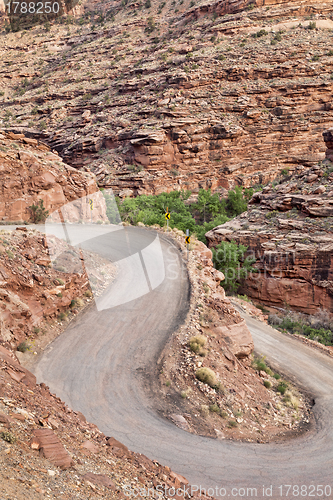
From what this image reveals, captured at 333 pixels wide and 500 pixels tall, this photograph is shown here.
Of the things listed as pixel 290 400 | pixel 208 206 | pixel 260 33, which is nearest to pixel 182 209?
pixel 208 206

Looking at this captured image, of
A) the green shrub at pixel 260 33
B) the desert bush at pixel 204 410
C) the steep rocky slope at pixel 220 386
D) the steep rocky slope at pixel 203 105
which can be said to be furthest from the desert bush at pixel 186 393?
the green shrub at pixel 260 33

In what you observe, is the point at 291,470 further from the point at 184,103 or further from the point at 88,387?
the point at 184,103

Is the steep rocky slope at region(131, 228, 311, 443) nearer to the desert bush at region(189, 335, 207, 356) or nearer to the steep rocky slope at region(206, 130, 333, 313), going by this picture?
the desert bush at region(189, 335, 207, 356)

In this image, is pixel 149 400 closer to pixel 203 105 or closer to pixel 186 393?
pixel 186 393

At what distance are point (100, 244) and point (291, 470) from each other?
12731 millimetres

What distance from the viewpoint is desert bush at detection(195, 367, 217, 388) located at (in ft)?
29.2

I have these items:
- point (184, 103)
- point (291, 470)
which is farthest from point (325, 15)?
point (291, 470)

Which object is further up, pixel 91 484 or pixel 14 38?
pixel 14 38

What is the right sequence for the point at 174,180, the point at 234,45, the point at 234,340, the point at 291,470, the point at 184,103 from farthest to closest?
the point at 234,45
the point at 184,103
the point at 174,180
the point at 234,340
the point at 291,470

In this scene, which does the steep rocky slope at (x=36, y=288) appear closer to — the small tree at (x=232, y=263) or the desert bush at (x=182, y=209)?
the small tree at (x=232, y=263)

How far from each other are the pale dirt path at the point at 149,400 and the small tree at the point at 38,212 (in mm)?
6405

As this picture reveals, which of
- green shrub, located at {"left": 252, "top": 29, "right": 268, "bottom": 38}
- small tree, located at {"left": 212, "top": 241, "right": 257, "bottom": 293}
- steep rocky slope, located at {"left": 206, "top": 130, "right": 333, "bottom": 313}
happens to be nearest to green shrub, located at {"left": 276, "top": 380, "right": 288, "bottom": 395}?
steep rocky slope, located at {"left": 206, "top": 130, "right": 333, "bottom": 313}

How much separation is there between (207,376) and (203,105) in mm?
40804

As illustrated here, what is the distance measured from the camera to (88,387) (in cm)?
827
